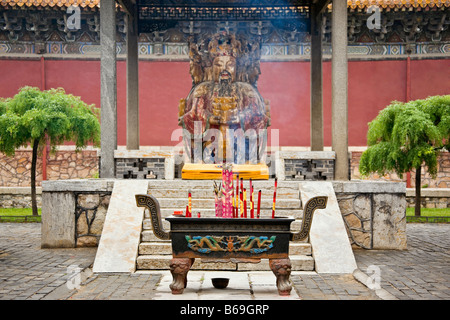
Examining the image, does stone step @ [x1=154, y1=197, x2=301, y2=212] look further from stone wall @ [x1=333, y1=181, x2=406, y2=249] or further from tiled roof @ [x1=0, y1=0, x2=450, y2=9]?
tiled roof @ [x1=0, y1=0, x2=450, y2=9]

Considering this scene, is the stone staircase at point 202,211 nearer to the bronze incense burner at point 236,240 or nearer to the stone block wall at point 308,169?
the stone block wall at point 308,169

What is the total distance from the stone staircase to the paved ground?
0.19m

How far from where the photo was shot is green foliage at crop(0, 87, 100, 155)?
12.2 meters

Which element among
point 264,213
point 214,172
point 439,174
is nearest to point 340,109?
point 214,172

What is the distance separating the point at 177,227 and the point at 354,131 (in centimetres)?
1124

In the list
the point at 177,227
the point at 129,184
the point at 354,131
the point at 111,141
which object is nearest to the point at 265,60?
the point at 354,131

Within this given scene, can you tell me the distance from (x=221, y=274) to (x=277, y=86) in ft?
32.5

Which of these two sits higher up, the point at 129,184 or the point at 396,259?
the point at 129,184

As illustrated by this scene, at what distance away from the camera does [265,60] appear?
15.3m

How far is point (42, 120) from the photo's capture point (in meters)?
12.2

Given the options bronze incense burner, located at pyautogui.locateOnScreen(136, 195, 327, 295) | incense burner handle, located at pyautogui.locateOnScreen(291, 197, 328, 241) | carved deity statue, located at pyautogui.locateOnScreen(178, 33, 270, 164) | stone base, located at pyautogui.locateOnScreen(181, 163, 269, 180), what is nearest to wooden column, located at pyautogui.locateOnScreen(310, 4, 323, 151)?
carved deity statue, located at pyautogui.locateOnScreen(178, 33, 270, 164)

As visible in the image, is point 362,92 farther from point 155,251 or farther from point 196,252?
point 196,252

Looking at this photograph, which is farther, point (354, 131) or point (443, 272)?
point (354, 131)

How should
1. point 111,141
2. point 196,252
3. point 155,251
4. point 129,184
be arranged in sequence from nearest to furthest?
point 196,252, point 155,251, point 129,184, point 111,141
